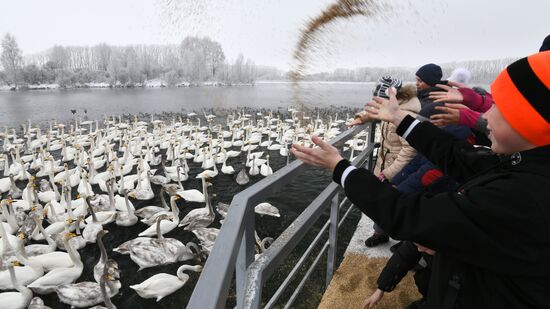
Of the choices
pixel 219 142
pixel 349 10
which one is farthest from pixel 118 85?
pixel 349 10

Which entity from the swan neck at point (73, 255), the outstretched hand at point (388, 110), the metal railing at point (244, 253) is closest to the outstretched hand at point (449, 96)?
the outstretched hand at point (388, 110)

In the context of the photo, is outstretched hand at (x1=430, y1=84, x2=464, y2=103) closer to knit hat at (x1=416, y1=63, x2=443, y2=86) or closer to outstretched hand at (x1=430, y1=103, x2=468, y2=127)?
outstretched hand at (x1=430, y1=103, x2=468, y2=127)

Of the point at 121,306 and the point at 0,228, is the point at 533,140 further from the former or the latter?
the point at 0,228

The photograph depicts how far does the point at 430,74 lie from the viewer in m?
3.43

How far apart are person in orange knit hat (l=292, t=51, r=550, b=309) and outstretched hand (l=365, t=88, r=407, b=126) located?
0.73 metres

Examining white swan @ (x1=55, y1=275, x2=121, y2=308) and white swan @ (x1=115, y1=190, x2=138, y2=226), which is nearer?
white swan @ (x1=55, y1=275, x2=121, y2=308)

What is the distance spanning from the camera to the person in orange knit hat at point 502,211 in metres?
0.90

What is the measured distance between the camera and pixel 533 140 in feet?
3.18

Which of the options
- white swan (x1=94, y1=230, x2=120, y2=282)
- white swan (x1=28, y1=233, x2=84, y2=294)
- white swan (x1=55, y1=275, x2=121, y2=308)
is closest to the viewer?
white swan (x1=55, y1=275, x2=121, y2=308)

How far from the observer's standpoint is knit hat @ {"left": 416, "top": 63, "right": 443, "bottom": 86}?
3398 millimetres

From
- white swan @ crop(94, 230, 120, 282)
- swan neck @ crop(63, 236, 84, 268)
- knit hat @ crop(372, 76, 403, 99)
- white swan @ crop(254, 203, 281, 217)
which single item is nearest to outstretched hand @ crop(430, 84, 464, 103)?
knit hat @ crop(372, 76, 403, 99)

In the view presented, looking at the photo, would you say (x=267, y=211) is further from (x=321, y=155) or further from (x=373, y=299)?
(x=321, y=155)

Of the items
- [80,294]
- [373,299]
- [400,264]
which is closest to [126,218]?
[80,294]

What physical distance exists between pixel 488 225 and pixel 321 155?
2.17 ft
